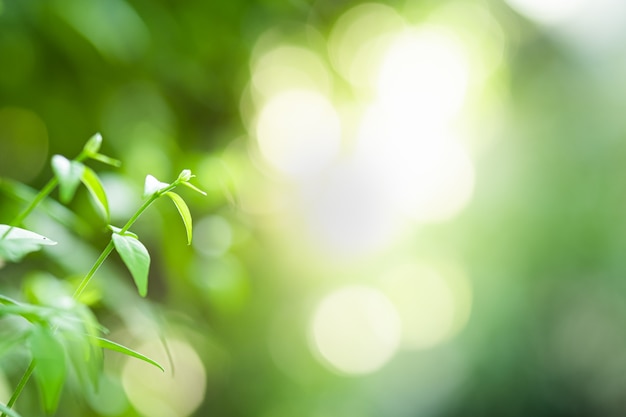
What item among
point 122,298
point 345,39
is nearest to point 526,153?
point 345,39

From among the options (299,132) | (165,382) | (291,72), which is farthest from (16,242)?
(299,132)

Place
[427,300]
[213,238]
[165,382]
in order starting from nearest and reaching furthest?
[213,238] < [165,382] < [427,300]

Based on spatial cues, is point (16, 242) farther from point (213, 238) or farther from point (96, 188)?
point (213, 238)

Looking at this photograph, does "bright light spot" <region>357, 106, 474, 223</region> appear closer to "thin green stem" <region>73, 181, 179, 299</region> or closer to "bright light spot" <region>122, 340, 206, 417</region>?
"bright light spot" <region>122, 340, 206, 417</region>

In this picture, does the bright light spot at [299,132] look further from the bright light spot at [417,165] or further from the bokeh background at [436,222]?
the bright light spot at [417,165]

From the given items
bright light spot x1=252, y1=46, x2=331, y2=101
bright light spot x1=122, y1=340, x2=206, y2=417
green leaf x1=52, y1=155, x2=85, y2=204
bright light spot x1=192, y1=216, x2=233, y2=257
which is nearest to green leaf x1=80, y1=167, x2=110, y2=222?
green leaf x1=52, y1=155, x2=85, y2=204
